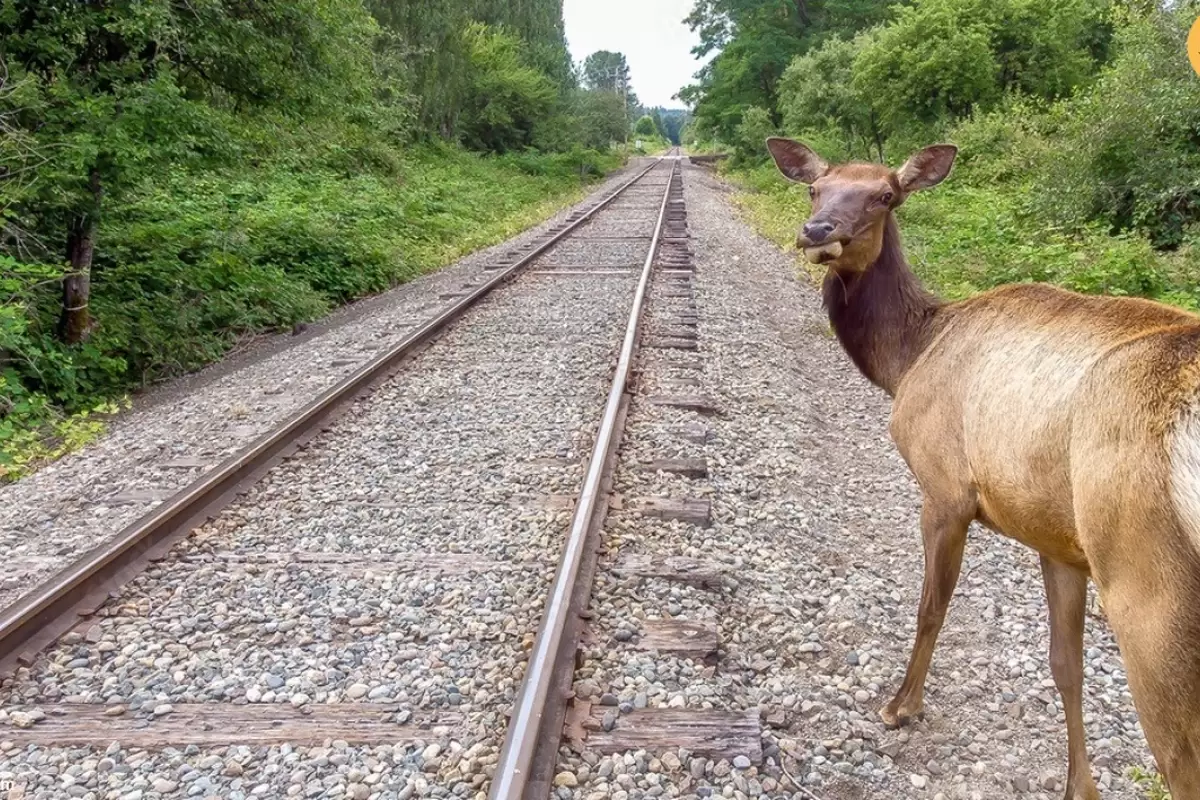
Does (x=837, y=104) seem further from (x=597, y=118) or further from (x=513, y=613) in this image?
(x=597, y=118)

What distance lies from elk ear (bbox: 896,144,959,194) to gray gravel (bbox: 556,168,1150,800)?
1.92 meters

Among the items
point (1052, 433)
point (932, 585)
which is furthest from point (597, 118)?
point (1052, 433)

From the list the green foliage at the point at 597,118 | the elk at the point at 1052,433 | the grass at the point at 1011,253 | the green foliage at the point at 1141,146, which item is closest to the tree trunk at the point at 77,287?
the elk at the point at 1052,433

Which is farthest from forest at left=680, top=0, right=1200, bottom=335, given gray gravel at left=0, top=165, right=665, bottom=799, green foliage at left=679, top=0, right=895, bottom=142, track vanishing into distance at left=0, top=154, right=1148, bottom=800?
gray gravel at left=0, top=165, right=665, bottom=799

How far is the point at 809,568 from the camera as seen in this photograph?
4355 mm

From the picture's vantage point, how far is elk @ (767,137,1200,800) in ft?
5.86

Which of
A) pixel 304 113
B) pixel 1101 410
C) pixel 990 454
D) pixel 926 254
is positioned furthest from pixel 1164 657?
pixel 926 254

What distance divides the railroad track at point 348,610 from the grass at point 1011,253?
18.8 feet

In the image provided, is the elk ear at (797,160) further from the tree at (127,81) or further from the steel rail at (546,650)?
the tree at (127,81)

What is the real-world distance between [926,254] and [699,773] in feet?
38.3

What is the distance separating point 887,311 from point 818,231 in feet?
1.84

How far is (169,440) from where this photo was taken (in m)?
6.48

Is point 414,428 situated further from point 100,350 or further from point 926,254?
point 926,254

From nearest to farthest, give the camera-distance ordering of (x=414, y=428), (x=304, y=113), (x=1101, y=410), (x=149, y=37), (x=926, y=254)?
(x=1101, y=410), (x=414, y=428), (x=149, y=37), (x=304, y=113), (x=926, y=254)
